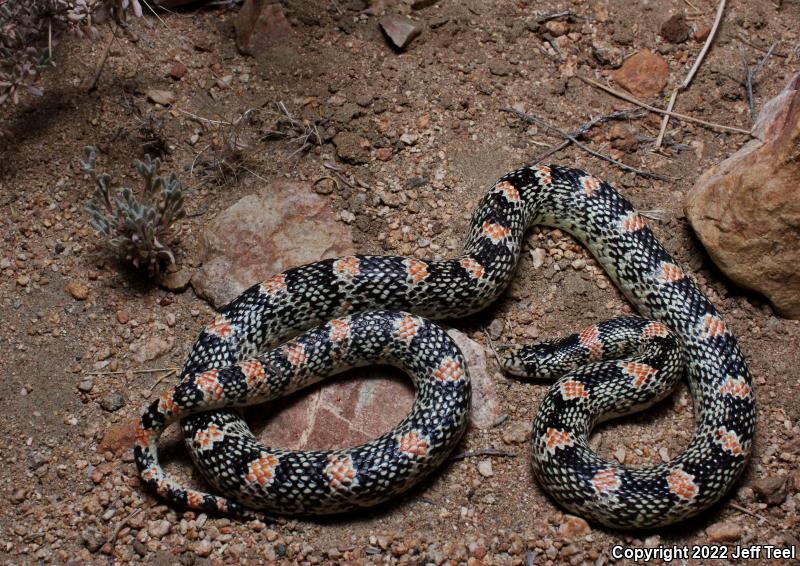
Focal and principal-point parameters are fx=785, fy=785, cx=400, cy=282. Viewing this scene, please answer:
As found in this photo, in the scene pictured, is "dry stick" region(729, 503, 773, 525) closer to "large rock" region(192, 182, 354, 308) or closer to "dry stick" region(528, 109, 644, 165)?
"dry stick" region(528, 109, 644, 165)

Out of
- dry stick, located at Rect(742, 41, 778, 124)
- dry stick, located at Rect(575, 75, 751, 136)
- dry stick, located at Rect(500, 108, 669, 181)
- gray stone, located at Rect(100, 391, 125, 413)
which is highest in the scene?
dry stick, located at Rect(742, 41, 778, 124)

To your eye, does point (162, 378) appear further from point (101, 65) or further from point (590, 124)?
point (590, 124)

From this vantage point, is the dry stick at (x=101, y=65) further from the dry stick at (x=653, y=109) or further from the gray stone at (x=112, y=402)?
the dry stick at (x=653, y=109)

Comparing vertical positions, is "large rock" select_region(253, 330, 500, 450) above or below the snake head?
below

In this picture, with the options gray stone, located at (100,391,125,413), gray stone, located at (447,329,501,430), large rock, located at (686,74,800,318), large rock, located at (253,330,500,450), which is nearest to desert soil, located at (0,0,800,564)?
gray stone, located at (100,391,125,413)

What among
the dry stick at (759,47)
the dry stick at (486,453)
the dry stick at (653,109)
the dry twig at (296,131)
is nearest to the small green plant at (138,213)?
the dry twig at (296,131)

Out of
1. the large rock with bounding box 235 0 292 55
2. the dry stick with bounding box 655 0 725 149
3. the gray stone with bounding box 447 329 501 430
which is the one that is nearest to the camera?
the gray stone with bounding box 447 329 501 430

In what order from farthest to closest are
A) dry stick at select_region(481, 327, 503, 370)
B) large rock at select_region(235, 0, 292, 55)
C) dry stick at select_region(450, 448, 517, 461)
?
large rock at select_region(235, 0, 292, 55) → dry stick at select_region(481, 327, 503, 370) → dry stick at select_region(450, 448, 517, 461)
